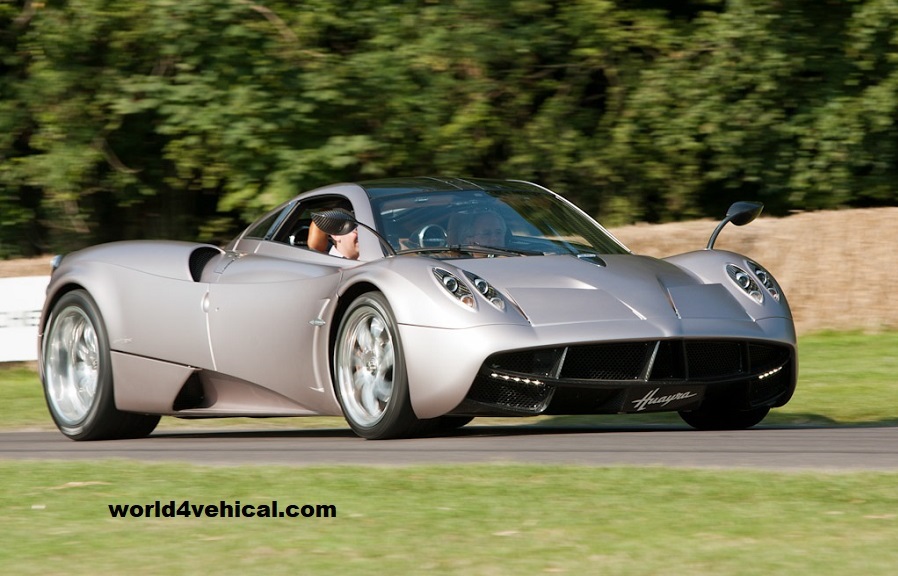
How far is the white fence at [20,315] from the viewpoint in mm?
13680

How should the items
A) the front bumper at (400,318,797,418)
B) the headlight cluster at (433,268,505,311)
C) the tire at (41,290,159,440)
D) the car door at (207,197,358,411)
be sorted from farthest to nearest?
the tire at (41,290,159,440)
the car door at (207,197,358,411)
the headlight cluster at (433,268,505,311)
the front bumper at (400,318,797,418)

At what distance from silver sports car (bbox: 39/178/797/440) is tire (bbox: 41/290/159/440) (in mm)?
12

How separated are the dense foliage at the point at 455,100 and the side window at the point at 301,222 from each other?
7813 millimetres

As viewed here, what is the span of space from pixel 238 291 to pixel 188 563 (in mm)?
3878

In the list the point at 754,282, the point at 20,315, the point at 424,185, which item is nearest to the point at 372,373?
the point at 424,185

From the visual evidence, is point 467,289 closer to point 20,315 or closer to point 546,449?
point 546,449

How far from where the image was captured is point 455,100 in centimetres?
1764

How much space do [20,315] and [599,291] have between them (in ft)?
26.2

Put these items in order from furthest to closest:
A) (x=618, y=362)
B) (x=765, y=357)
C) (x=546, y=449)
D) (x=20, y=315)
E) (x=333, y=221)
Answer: (x=20, y=315) < (x=765, y=357) < (x=333, y=221) < (x=618, y=362) < (x=546, y=449)

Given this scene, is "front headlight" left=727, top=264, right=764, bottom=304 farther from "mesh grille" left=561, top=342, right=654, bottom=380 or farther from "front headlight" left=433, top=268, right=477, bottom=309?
"front headlight" left=433, top=268, right=477, bottom=309

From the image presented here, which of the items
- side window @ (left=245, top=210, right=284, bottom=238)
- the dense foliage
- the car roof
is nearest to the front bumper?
the car roof

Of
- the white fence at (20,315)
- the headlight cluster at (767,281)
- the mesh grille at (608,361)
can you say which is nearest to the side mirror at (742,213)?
the headlight cluster at (767,281)

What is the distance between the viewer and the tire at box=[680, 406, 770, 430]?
773 centimetres

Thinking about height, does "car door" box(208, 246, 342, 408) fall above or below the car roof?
below
